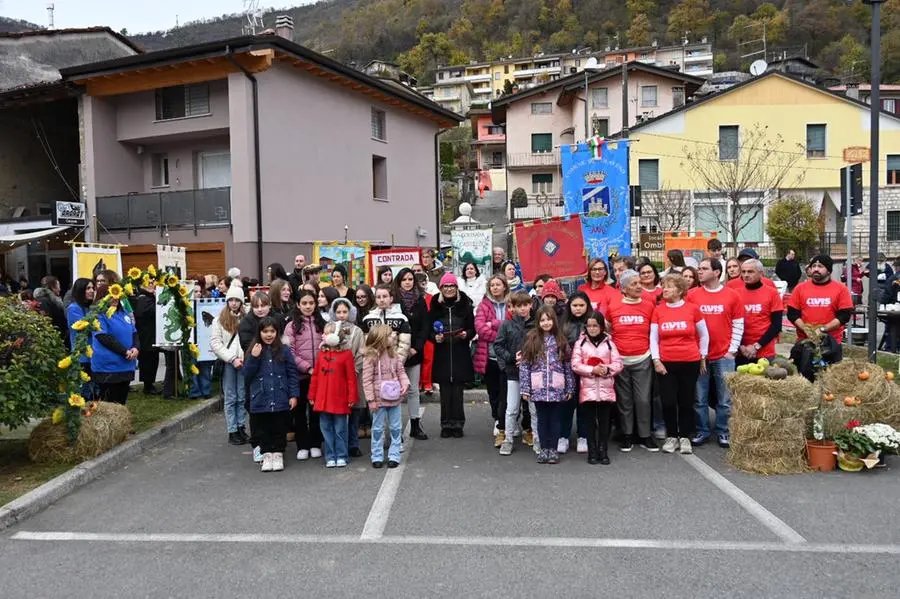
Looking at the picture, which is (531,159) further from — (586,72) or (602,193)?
(602,193)

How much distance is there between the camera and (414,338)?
805 cm

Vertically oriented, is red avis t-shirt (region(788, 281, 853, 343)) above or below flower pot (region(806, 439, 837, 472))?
above

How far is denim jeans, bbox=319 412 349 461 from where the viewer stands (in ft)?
22.7

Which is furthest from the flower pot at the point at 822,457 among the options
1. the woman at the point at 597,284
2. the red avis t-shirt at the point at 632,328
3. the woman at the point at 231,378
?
the woman at the point at 231,378

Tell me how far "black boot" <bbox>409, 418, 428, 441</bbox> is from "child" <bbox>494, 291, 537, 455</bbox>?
1005mm

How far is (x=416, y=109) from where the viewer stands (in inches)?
1032

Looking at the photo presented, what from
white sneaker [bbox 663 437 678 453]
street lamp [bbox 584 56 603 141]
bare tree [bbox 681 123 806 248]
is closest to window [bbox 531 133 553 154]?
street lamp [bbox 584 56 603 141]

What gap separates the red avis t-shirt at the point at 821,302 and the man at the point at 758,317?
0.65 m

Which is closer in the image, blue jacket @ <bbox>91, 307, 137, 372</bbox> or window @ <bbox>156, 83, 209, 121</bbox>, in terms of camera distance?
blue jacket @ <bbox>91, 307, 137, 372</bbox>

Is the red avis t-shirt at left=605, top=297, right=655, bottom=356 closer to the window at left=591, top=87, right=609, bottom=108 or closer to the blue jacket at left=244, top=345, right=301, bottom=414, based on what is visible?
the blue jacket at left=244, top=345, right=301, bottom=414

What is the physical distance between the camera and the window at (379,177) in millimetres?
25031

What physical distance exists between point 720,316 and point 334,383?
4014 millimetres

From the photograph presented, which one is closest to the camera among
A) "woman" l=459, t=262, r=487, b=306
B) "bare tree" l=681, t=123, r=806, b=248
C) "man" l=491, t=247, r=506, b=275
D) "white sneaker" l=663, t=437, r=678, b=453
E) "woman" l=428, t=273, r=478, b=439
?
"white sneaker" l=663, t=437, r=678, b=453

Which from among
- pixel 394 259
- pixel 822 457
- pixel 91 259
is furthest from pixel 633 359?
pixel 91 259
